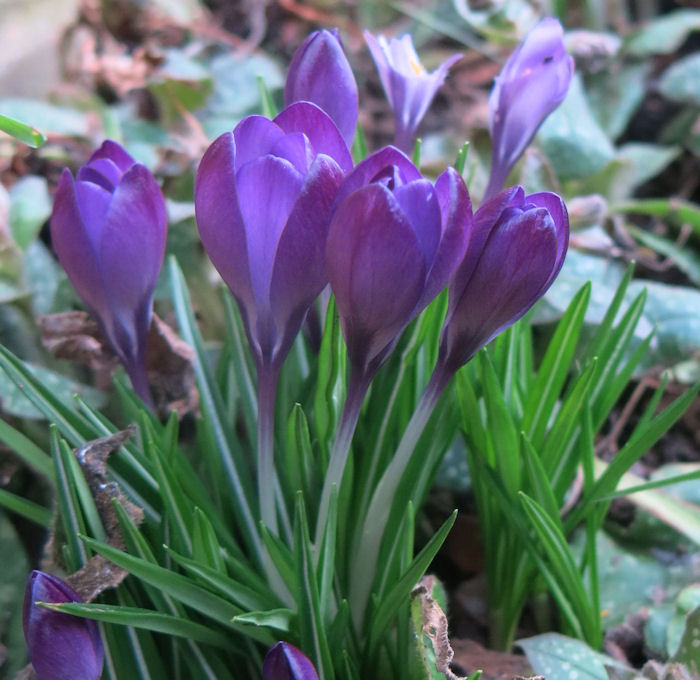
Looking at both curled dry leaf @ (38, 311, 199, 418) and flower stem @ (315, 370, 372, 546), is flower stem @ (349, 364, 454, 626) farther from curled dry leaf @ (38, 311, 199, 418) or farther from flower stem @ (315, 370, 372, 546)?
curled dry leaf @ (38, 311, 199, 418)

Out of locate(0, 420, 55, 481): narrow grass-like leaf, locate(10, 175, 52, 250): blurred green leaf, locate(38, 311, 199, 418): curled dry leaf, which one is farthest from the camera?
locate(10, 175, 52, 250): blurred green leaf

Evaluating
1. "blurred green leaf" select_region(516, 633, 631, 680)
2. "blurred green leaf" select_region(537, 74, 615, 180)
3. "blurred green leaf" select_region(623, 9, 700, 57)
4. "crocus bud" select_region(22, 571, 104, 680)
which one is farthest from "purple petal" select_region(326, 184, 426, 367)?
"blurred green leaf" select_region(623, 9, 700, 57)

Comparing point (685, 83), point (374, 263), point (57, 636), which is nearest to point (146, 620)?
point (57, 636)

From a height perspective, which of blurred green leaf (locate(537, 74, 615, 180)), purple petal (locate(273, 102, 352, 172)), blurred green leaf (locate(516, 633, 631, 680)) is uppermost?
purple petal (locate(273, 102, 352, 172))

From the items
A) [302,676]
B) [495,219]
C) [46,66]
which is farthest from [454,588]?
[46,66]

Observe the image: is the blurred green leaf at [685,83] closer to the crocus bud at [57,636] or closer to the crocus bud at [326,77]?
the crocus bud at [326,77]

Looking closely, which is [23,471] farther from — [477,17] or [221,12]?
[221,12]

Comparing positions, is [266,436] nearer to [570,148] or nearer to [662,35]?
[570,148]
